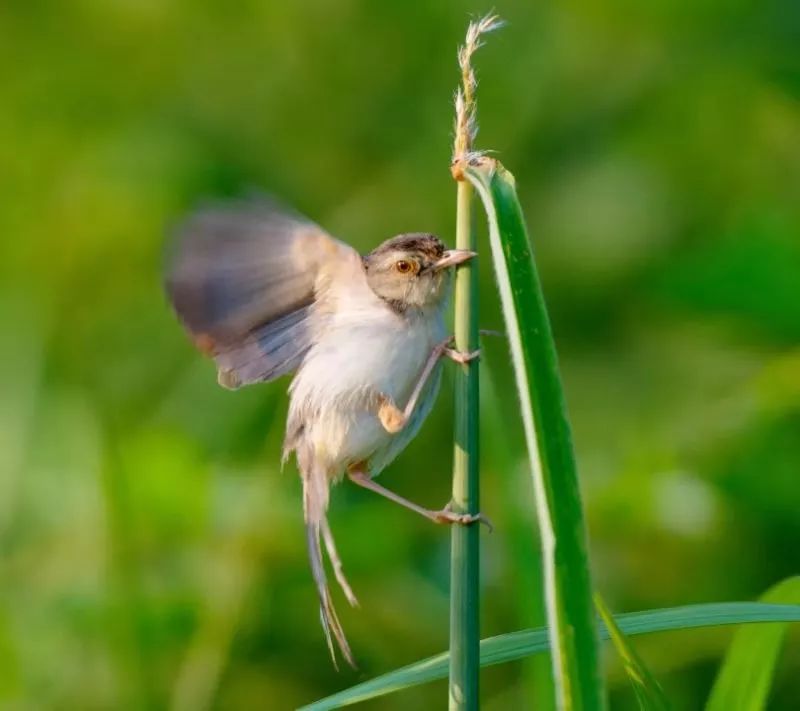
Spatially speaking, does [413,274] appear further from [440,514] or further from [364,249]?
[364,249]

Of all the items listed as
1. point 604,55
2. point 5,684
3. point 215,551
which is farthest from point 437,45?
point 5,684

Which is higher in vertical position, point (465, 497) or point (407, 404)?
point (407, 404)

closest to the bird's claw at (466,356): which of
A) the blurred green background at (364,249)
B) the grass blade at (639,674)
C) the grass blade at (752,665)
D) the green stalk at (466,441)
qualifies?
the green stalk at (466,441)

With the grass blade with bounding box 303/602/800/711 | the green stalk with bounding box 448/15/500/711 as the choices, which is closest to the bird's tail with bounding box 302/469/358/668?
the grass blade with bounding box 303/602/800/711

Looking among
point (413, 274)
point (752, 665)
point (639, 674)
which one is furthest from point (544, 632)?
point (413, 274)

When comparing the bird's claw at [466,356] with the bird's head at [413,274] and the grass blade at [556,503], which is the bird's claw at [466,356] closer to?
the grass blade at [556,503]

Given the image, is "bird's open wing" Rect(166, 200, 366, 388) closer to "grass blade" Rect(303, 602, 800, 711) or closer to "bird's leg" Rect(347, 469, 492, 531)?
"bird's leg" Rect(347, 469, 492, 531)
